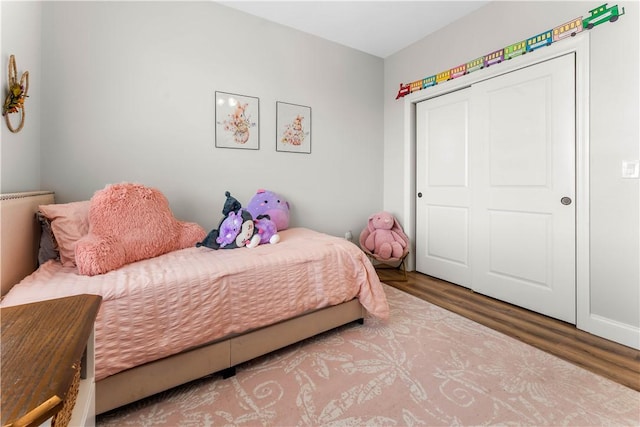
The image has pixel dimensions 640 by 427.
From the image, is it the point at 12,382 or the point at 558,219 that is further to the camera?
the point at 558,219

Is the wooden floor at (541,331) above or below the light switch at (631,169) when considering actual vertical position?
below

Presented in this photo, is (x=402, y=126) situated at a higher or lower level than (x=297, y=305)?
higher

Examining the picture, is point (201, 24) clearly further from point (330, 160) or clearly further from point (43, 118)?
point (330, 160)

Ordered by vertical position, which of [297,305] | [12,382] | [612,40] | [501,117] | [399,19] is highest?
[399,19]

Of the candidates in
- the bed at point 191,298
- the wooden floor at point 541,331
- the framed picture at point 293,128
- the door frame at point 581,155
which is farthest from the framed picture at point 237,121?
the door frame at point 581,155

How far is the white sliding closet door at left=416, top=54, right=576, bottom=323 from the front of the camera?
6.84 ft

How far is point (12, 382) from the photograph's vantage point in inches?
13.8

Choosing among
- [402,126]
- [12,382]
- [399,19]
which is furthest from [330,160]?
[12,382]

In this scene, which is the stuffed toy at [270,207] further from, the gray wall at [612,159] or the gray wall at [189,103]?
the gray wall at [612,159]

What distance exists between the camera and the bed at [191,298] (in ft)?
3.94

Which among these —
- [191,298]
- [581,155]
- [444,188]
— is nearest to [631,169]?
[581,155]

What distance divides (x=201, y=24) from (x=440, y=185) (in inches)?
107

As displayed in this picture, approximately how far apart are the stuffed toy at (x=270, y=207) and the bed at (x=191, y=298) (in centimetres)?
65

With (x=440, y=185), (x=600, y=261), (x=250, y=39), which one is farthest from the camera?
(x=440, y=185)
